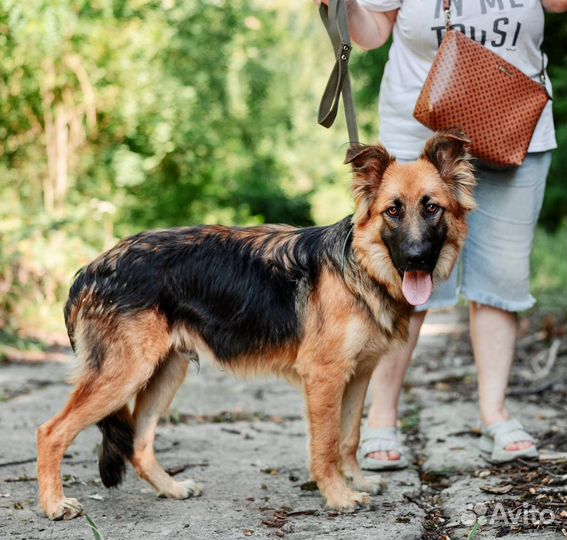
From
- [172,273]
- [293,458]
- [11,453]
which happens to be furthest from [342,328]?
[11,453]

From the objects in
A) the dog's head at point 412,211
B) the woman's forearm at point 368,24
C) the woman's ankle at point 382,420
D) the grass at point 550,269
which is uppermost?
the woman's forearm at point 368,24

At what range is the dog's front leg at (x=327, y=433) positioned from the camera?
3.59 metres

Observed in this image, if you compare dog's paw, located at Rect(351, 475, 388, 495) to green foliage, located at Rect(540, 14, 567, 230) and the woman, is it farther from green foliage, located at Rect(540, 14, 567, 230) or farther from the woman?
green foliage, located at Rect(540, 14, 567, 230)

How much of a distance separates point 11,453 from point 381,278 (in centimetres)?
216

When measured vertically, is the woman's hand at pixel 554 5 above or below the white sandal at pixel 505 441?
above

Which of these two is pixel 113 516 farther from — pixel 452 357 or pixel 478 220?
pixel 452 357

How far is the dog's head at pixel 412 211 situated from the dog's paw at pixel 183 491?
51.0 inches

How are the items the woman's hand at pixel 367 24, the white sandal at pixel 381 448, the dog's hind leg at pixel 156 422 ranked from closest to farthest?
the dog's hind leg at pixel 156 422 < the woman's hand at pixel 367 24 < the white sandal at pixel 381 448

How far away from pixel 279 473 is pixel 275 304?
37.4 inches

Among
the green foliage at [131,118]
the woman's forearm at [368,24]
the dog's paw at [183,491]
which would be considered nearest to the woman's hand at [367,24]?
the woman's forearm at [368,24]

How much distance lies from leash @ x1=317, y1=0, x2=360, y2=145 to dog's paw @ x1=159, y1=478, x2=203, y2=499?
1762 millimetres

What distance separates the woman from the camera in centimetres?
392

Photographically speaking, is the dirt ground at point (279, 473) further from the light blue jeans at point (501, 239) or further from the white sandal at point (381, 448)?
the light blue jeans at point (501, 239)

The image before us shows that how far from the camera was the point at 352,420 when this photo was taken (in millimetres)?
3936
